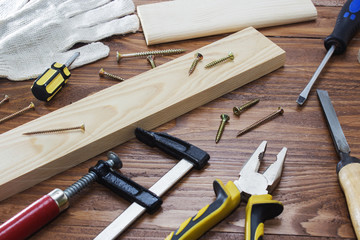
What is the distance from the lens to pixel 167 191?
2.92ft

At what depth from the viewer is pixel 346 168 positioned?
875mm

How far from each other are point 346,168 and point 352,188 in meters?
0.06

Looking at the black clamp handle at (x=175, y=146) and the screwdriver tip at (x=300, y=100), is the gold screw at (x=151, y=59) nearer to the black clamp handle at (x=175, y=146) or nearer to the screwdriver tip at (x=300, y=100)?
the black clamp handle at (x=175, y=146)

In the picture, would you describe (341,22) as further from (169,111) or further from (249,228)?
(249,228)

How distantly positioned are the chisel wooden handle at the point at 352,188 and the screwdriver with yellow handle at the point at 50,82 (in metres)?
0.79

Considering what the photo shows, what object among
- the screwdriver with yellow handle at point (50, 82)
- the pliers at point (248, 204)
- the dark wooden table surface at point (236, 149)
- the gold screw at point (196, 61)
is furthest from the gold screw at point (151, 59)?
the pliers at point (248, 204)

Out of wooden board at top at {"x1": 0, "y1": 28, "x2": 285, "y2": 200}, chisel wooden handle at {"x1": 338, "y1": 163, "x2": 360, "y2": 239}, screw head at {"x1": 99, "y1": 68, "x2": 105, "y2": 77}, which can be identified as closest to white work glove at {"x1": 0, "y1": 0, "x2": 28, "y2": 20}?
screw head at {"x1": 99, "y1": 68, "x2": 105, "y2": 77}

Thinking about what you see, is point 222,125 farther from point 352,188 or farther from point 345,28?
point 345,28

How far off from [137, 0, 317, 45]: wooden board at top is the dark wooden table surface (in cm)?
4

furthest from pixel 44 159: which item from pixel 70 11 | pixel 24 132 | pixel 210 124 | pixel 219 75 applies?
pixel 70 11

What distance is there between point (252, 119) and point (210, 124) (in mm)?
117

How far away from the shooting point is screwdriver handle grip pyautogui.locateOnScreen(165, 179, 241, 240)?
75cm

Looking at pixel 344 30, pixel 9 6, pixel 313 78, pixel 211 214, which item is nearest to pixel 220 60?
pixel 313 78

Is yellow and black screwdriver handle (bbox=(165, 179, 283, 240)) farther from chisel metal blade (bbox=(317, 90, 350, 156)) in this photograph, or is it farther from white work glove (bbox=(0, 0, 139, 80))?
white work glove (bbox=(0, 0, 139, 80))
